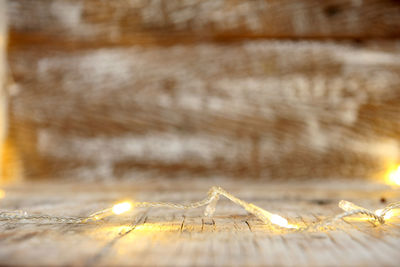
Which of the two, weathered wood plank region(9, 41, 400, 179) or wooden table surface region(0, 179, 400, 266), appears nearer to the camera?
wooden table surface region(0, 179, 400, 266)

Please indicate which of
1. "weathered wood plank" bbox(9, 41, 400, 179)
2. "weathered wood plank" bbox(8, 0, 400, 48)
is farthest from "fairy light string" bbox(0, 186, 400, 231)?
"weathered wood plank" bbox(8, 0, 400, 48)

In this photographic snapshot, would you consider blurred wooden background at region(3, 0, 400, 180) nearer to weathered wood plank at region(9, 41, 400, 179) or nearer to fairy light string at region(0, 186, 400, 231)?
weathered wood plank at region(9, 41, 400, 179)

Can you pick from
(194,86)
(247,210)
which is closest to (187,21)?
(194,86)

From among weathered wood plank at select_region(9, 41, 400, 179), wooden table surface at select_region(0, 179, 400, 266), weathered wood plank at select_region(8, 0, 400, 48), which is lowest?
wooden table surface at select_region(0, 179, 400, 266)

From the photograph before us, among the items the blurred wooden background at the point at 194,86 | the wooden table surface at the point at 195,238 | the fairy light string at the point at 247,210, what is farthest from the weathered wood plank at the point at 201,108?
the fairy light string at the point at 247,210

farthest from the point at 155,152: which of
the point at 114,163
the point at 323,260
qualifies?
the point at 323,260

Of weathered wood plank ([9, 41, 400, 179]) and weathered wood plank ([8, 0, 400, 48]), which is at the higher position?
weathered wood plank ([8, 0, 400, 48])

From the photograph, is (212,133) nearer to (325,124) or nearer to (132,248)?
(325,124)

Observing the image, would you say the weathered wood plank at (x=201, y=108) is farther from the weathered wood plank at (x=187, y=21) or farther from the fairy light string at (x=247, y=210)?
the fairy light string at (x=247, y=210)

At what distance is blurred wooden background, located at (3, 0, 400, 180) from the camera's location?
1075 millimetres

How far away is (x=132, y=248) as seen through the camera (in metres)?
0.40

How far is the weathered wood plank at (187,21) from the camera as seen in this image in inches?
42.5

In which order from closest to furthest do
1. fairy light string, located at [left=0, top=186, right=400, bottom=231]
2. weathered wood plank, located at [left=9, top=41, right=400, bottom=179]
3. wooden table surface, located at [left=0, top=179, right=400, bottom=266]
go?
wooden table surface, located at [left=0, top=179, right=400, bottom=266] < fairy light string, located at [left=0, top=186, right=400, bottom=231] < weathered wood plank, located at [left=9, top=41, right=400, bottom=179]

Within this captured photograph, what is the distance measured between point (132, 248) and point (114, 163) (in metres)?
0.72
